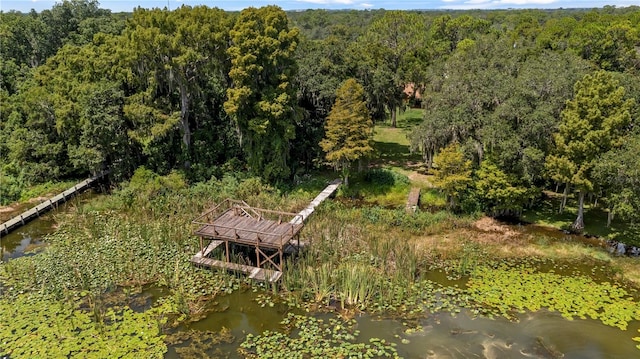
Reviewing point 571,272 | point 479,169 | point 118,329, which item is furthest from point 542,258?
point 118,329

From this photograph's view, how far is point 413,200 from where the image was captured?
25.5 metres

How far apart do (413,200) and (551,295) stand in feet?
31.3

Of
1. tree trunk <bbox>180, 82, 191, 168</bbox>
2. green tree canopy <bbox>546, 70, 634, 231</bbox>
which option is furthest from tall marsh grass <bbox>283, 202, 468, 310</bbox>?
tree trunk <bbox>180, 82, 191, 168</bbox>

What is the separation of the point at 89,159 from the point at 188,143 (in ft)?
18.9

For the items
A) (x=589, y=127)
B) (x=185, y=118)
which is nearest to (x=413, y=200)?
(x=589, y=127)

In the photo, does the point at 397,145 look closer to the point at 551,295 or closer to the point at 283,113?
the point at 283,113

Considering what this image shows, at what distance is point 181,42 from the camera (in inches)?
1018

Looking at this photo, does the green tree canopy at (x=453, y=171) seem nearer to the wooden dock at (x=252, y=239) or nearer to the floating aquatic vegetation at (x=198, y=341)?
the wooden dock at (x=252, y=239)

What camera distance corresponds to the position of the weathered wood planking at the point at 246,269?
17.8 meters

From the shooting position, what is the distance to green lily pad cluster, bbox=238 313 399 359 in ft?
46.8

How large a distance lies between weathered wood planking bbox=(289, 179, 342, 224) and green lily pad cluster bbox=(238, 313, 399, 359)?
6780mm

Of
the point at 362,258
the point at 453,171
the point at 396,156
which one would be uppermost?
the point at 453,171

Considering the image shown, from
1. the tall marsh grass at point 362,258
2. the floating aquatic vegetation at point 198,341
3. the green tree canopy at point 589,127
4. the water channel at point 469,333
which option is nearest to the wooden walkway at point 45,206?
the water channel at point 469,333

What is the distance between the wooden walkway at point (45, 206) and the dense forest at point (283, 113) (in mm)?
1142
